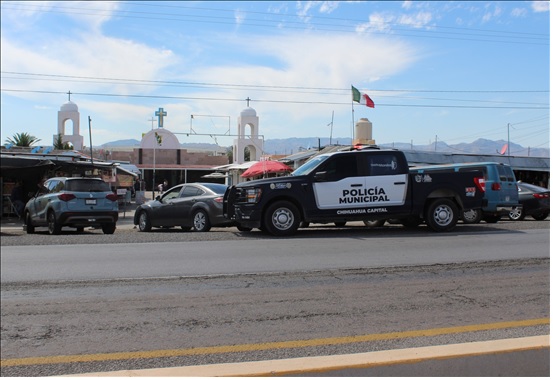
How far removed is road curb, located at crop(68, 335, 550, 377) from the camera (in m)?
3.97

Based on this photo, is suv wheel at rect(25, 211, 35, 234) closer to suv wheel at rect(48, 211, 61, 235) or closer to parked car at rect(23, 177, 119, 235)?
parked car at rect(23, 177, 119, 235)

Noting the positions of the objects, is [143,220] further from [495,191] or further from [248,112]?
[248,112]

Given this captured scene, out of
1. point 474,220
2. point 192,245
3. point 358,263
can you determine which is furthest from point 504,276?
point 474,220

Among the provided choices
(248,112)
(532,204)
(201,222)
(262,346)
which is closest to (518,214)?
(532,204)

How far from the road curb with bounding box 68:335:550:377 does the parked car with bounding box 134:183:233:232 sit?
944 cm

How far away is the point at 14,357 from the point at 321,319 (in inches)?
120

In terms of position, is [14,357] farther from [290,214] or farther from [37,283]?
[290,214]

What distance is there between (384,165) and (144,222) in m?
6.91

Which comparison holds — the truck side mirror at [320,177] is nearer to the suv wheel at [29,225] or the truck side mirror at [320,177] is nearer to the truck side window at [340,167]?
the truck side window at [340,167]

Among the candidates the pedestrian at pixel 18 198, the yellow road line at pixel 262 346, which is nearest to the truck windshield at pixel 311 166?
the yellow road line at pixel 262 346

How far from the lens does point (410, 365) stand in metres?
4.03

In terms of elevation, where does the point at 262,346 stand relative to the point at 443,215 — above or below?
below

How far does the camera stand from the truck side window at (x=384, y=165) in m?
12.7

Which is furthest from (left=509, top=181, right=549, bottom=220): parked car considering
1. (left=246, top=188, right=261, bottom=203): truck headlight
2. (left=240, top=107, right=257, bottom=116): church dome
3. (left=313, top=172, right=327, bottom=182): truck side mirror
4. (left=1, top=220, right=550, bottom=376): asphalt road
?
(left=240, top=107, right=257, bottom=116): church dome
